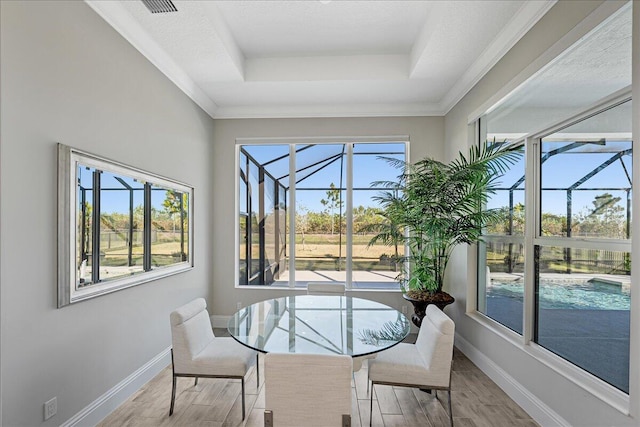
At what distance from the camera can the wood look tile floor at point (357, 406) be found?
2371 millimetres

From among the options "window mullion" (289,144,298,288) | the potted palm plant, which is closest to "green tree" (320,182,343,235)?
"window mullion" (289,144,298,288)

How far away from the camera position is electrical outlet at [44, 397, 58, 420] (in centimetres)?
191

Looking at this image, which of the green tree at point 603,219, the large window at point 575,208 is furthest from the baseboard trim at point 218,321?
the green tree at point 603,219

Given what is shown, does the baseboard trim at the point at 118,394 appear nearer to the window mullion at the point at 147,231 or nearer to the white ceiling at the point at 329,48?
the window mullion at the point at 147,231

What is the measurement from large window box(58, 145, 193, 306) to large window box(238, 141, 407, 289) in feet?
4.44

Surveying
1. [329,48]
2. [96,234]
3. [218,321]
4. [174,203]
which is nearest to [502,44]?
[329,48]

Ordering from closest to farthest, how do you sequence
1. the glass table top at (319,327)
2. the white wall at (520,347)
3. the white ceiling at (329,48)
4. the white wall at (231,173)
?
1. the white wall at (520,347)
2. the glass table top at (319,327)
3. the white ceiling at (329,48)
4. the white wall at (231,173)

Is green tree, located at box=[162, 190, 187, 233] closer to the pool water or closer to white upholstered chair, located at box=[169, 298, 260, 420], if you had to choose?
white upholstered chair, located at box=[169, 298, 260, 420]

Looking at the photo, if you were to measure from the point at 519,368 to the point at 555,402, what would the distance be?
412 mm

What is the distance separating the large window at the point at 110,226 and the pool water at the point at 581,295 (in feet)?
10.3

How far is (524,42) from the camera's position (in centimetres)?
255

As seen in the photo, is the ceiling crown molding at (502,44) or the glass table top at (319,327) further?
the ceiling crown molding at (502,44)

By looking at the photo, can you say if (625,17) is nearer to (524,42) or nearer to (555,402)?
(524,42)

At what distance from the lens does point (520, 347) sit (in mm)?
2607
